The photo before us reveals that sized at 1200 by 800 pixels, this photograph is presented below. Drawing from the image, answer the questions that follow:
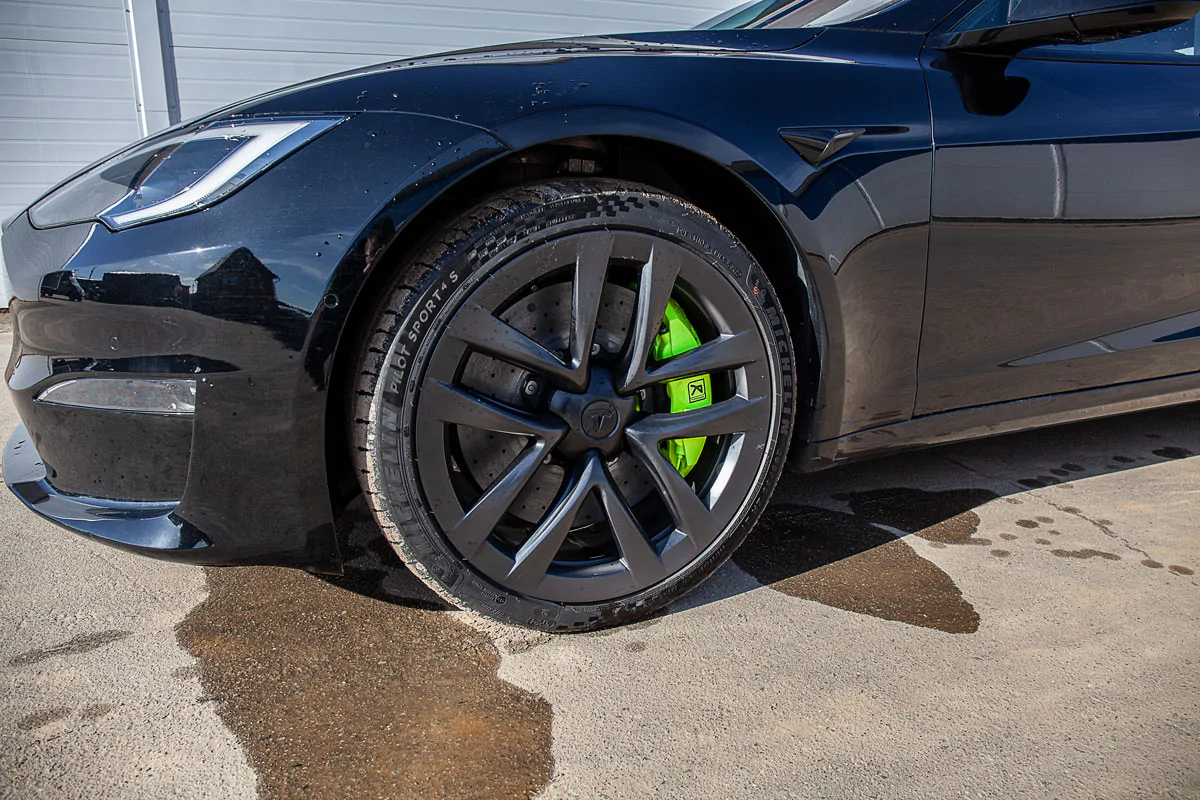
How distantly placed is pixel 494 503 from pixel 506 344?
286 mm

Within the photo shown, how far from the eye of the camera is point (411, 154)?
128 centimetres

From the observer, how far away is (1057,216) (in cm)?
176

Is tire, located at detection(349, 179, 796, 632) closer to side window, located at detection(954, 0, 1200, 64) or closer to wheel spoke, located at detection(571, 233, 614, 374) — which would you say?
wheel spoke, located at detection(571, 233, 614, 374)

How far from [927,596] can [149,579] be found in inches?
67.7

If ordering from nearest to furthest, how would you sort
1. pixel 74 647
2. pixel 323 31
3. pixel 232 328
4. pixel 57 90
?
pixel 232 328 < pixel 74 647 < pixel 57 90 < pixel 323 31

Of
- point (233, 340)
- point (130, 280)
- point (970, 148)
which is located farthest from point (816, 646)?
point (130, 280)

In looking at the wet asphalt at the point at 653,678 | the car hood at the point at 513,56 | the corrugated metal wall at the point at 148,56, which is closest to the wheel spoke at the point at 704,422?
the wet asphalt at the point at 653,678

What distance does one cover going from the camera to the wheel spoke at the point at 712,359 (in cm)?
150

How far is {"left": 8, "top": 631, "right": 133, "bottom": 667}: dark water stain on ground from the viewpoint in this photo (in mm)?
1455

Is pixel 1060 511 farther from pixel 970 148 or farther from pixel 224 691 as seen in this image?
pixel 224 691

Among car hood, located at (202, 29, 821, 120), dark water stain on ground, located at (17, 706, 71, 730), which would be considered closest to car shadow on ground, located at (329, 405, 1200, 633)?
dark water stain on ground, located at (17, 706, 71, 730)

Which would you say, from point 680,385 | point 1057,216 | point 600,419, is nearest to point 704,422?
point 680,385

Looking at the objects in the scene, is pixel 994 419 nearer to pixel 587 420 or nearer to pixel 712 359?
pixel 712 359

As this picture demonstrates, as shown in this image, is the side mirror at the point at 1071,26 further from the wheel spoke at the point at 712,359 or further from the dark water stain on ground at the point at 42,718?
the dark water stain on ground at the point at 42,718
